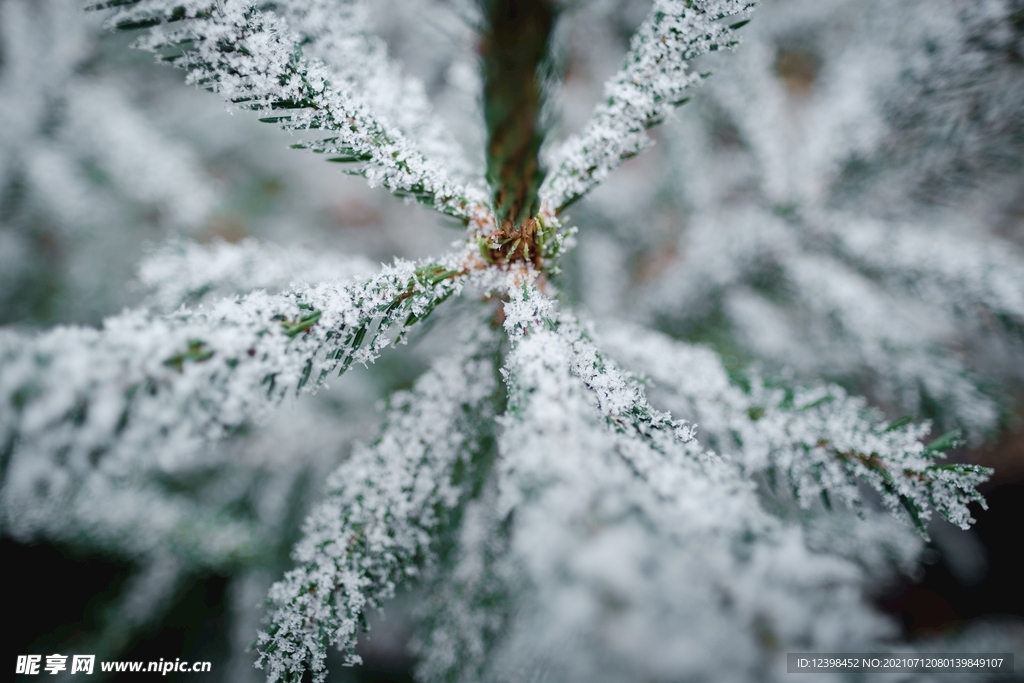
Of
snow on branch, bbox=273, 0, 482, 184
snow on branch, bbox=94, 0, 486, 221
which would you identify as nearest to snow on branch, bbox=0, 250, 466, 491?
snow on branch, bbox=94, 0, 486, 221

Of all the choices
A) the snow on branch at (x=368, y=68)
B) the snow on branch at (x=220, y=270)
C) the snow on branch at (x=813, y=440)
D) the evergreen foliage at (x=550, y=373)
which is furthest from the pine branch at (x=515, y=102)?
the snow on branch at (x=813, y=440)

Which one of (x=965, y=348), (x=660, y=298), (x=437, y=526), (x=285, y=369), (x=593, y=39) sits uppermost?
(x=593, y=39)

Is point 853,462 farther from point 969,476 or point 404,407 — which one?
point 404,407

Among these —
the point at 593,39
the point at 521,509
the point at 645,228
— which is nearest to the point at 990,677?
the point at 521,509

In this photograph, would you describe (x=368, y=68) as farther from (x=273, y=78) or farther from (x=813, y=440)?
(x=813, y=440)

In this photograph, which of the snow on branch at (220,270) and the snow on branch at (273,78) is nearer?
the snow on branch at (273,78)

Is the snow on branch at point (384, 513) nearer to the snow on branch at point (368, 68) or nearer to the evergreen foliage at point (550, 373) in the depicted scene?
the evergreen foliage at point (550, 373)

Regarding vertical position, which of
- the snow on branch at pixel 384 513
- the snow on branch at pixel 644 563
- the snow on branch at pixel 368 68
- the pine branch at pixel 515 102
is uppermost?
the snow on branch at pixel 368 68
